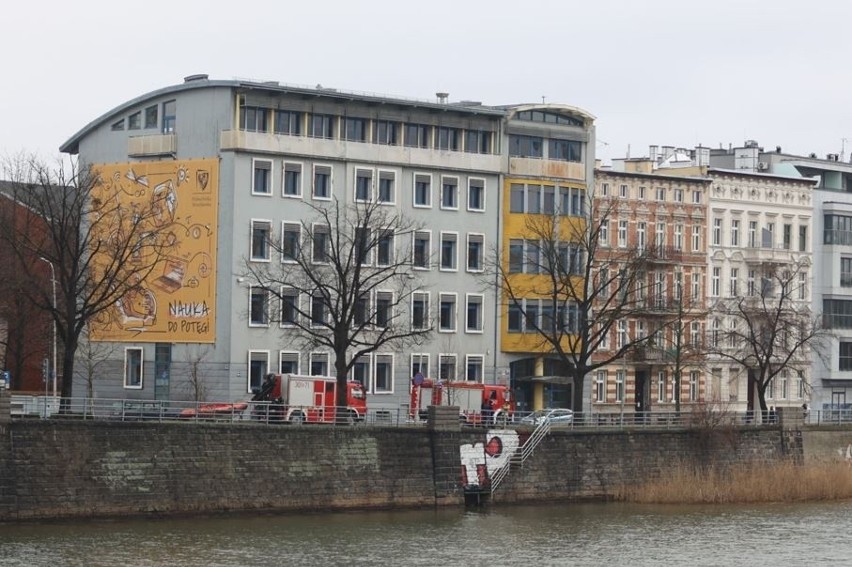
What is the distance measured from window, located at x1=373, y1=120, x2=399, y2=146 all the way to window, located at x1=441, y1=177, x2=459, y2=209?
3.71 m

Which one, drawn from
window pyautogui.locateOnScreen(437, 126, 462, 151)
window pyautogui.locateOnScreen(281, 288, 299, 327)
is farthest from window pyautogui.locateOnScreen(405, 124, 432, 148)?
window pyautogui.locateOnScreen(281, 288, 299, 327)

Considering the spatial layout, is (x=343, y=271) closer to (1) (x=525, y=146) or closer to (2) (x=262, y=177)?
(2) (x=262, y=177)

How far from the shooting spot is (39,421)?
67000 mm

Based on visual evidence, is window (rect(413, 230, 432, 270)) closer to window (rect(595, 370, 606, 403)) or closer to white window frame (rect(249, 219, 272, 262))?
white window frame (rect(249, 219, 272, 262))

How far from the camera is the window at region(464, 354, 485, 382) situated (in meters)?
104

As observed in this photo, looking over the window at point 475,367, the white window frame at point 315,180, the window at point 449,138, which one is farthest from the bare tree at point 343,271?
the window at point 449,138

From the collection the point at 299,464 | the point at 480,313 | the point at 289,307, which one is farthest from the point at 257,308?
the point at 299,464

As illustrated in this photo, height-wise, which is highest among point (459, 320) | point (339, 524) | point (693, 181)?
point (693, 181)

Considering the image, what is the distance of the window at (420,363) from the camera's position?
102m

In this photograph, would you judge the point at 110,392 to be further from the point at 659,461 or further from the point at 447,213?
the point at 659,461

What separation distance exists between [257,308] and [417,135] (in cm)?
1247

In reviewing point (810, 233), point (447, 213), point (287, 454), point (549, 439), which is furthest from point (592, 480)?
point (810, 233)

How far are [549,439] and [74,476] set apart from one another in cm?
2273

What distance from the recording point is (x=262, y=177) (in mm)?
97188
